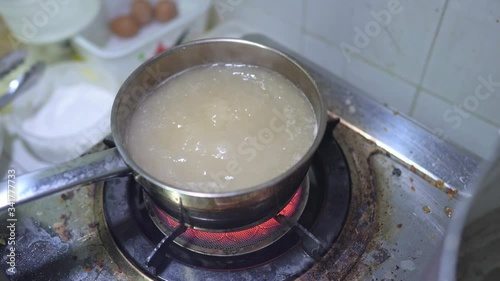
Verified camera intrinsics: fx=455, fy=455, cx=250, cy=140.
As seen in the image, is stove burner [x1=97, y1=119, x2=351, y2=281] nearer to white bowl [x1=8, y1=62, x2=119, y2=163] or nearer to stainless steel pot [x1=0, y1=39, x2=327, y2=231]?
stainless steel pot [x1=0, y1=39, x2=327, y2=231]

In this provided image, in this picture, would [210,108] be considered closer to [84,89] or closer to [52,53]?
[84,89]

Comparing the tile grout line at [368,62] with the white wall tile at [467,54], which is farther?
the tile grout line at [368,62]

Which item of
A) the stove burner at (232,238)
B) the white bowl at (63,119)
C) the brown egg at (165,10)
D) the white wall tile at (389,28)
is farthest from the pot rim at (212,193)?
the brown egg at (165,10)

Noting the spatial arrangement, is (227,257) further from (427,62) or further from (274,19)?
(274,19)

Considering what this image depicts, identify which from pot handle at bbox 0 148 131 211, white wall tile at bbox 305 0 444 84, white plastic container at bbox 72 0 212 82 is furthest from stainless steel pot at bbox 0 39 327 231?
white plastic container at bbox 72 0 212 82

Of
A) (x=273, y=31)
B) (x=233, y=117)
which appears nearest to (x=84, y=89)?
(x=273, y=31)

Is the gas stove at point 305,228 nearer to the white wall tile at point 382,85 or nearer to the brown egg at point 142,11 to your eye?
the white wall tile at point 382,85

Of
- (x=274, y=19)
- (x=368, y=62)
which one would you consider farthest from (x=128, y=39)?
(x=368, y=62)
